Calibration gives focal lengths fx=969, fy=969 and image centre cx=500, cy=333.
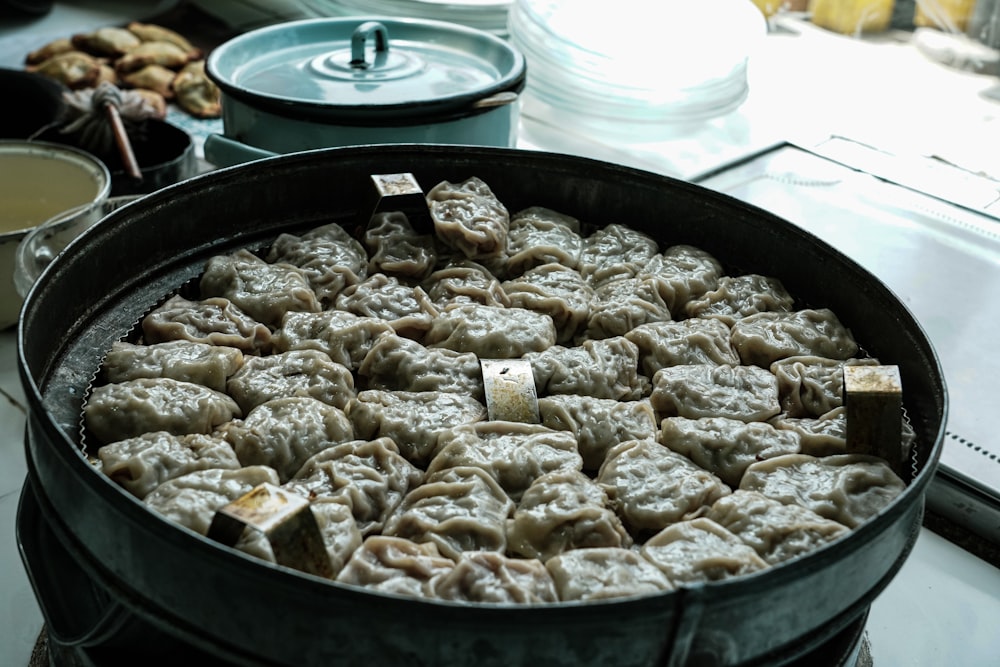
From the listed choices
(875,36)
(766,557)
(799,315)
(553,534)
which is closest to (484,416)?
(553,534)

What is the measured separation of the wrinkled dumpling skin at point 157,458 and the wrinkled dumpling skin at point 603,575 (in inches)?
31.7

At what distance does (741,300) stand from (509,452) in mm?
1043

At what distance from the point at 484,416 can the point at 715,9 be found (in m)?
3.73

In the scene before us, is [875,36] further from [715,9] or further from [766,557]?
[766,557]

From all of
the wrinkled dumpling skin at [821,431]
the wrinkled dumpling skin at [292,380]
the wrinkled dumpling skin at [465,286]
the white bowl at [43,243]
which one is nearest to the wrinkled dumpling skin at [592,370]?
the wrinkled dumpling skin at [465,286]

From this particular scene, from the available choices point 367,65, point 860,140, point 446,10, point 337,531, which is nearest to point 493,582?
point 337,531

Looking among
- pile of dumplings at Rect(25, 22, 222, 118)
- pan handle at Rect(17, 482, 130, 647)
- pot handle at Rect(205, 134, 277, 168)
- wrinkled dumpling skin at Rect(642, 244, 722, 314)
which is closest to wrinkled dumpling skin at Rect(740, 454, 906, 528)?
wrinkled dumpling skin at Rect(642, 244, 722, 314)

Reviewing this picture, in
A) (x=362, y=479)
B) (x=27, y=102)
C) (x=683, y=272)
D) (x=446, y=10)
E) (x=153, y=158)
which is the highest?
(x=446, y=10)

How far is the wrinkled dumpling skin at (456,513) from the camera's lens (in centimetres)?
Result: 208

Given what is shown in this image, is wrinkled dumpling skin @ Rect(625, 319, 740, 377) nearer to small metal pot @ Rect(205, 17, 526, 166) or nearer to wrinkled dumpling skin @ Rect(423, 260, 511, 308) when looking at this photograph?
wrinkled dumpling skin @ Rect(423, 260, 511, 308)

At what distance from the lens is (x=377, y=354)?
8.55 feet

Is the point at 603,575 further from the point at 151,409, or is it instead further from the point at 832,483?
the point at 151,409

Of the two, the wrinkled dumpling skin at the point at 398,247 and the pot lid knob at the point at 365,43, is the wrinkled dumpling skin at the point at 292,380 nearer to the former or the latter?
the wrinkled dumpling skin at the point at 398,247

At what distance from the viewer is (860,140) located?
5.55m
